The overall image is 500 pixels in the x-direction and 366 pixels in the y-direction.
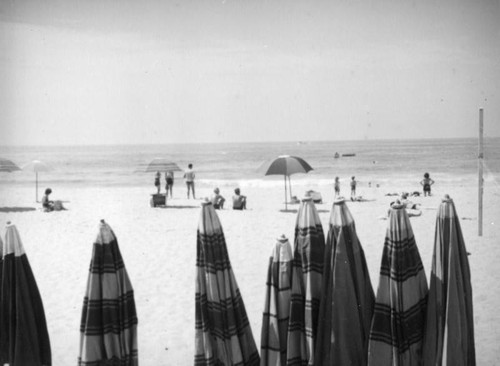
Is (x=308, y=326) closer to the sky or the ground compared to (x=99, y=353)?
closer to the sky

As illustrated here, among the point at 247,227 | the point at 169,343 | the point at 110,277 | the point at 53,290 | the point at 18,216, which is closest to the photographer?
the point at 110,277

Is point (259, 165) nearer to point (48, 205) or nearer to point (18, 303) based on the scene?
point (48, 205)

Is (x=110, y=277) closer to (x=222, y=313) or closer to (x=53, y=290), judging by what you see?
(x=222, y=313)

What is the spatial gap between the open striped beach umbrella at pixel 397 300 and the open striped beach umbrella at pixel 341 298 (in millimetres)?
150

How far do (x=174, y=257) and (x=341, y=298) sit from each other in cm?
699

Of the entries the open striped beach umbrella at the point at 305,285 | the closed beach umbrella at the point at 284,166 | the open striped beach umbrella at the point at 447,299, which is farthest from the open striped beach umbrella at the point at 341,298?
the closed beach umbrella at the point at 284,166

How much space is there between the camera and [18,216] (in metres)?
17.6

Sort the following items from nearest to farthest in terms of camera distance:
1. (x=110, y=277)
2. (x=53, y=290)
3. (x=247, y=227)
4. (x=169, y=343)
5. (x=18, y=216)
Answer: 1. (x=110, y=277)
2. (x=169, y=343)
3. (x=53, y=290)
4. (x=247, y=227)
5. (x=18, y=216)

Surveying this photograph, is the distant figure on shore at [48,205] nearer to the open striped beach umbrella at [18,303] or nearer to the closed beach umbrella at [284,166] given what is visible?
the closed beach umbrella at [284,166]

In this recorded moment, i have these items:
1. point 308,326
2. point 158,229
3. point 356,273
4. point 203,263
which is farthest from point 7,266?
point 158,229

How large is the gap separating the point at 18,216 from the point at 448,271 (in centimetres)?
1635

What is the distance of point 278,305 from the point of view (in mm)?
4707

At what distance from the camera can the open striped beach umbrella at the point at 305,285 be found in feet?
14.7

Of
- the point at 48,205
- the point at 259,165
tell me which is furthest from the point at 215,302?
the point at 259,165
